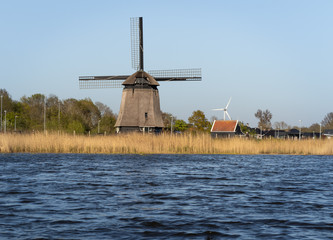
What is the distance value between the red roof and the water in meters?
56.6

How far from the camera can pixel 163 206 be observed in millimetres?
10930

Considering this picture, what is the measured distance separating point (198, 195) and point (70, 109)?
250 feet

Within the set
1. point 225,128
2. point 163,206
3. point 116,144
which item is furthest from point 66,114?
point 163,206

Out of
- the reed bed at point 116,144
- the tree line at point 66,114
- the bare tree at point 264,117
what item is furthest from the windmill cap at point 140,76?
the bare tree at point 264,117

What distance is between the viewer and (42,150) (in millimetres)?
31922

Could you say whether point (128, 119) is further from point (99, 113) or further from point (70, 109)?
point (99, 113)

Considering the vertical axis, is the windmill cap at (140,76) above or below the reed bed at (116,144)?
above

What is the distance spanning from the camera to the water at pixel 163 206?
26.8ft

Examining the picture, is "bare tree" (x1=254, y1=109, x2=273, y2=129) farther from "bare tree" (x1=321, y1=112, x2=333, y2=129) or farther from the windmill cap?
the windmill cap

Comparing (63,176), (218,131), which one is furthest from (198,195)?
(218,131)

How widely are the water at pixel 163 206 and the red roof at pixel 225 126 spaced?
5663 centimetres

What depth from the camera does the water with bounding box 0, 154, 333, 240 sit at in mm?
8180

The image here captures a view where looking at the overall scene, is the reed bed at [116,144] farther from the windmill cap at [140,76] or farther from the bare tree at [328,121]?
the bare tree at [328,121]

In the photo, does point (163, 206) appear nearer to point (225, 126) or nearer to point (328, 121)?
point (225, 126)
